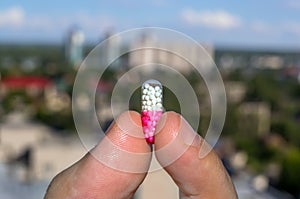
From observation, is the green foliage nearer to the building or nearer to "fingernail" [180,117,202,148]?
the building

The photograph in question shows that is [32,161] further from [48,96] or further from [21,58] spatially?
[21,58]

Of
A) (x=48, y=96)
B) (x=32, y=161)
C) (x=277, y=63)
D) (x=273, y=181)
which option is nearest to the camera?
(x=32, y=161)

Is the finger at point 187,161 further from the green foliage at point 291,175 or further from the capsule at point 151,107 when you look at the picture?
the green foliage at point 291,175

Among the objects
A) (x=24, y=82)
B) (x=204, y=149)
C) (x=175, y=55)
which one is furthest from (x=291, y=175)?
(x=24, y=82)

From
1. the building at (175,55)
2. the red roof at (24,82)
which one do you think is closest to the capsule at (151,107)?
the building at (175,55)

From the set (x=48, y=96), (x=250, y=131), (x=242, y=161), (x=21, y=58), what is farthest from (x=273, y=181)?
(x=21, y=58)

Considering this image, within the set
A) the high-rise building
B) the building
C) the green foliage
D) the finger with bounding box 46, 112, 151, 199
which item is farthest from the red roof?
the finger with bounding box 46, 112, 151, 199

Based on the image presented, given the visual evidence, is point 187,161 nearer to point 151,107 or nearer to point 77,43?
point 151,107

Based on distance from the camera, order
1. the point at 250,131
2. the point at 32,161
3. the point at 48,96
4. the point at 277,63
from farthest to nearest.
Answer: the point at 277,63, the point at 48,96, the point at 250,131, the point at 32,161

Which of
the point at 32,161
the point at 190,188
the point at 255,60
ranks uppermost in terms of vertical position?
the point at 190,188
